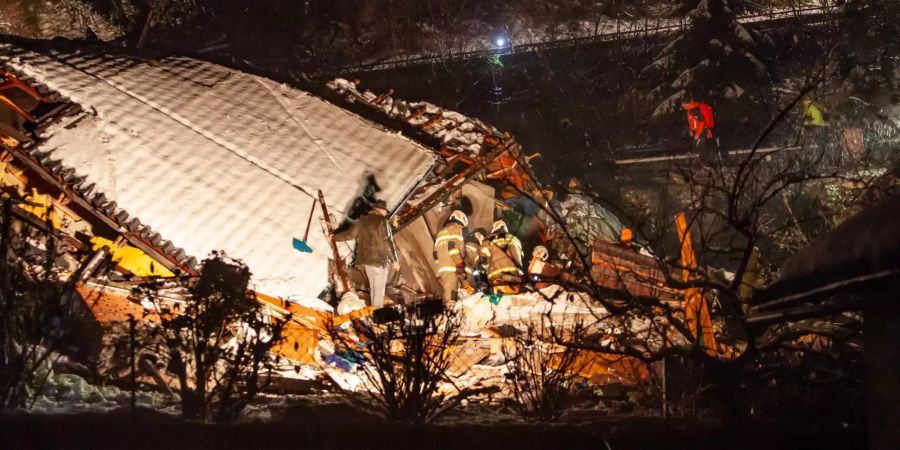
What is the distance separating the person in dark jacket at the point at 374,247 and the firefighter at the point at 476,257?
4.17 ft

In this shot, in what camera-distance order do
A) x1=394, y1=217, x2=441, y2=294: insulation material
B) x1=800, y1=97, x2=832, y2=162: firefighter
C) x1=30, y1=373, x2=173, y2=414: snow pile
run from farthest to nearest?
x1=800, y1=97, x2=832, y2=162: firefighter < x1=394, y1=217, x2=441, y2=294: insulation material < x1=30, y1=373, x2=173, y2=414: snow pile

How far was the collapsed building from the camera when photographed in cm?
1021

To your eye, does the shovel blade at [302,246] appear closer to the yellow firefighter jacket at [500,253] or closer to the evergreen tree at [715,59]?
the yellow firefighter jacket at [500,253]

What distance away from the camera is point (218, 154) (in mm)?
11750

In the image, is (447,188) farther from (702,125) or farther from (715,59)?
(715,59)

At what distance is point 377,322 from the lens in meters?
7.67

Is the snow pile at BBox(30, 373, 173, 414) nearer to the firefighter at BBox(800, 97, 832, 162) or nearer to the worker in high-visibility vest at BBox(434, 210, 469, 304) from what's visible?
the worker in high-visibility vest at BBox(434, 210, 469, 304)

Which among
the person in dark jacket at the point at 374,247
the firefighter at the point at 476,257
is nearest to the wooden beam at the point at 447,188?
the firefighter at the point at 476,257

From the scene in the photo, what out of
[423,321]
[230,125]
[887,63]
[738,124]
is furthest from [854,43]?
[423,321]

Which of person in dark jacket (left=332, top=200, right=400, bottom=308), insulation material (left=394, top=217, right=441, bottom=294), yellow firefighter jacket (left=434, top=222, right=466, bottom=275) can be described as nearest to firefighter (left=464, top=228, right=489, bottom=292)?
yellow firefighter jacket (left=434, top=222, right=466, bottom=275)

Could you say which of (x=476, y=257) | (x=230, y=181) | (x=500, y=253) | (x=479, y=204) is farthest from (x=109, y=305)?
(x=479, y=204)

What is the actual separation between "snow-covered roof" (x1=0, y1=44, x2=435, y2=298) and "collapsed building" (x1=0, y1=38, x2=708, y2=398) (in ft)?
0.08

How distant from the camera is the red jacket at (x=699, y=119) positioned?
19.7 metres

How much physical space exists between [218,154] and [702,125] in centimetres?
1241
